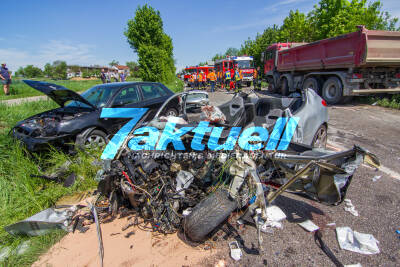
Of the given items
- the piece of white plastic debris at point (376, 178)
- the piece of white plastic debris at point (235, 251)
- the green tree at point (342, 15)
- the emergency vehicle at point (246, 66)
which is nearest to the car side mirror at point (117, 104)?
the piece of white plastic debris at point (235, 251)

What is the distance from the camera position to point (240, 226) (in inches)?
93.8

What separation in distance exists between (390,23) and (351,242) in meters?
38.4

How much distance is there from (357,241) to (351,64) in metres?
7.22

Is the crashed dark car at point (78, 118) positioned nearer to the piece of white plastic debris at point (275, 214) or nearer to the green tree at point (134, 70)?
the piece of white plastic debris at point (275, 214)

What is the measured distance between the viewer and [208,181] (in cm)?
253

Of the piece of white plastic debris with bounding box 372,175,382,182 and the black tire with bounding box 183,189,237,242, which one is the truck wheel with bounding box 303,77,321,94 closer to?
the piece of white plastic debris with bounding box 372,175,382,182

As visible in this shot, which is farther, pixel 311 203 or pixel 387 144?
pixel 387 144

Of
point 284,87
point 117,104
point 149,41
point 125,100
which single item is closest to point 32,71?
point 149,41

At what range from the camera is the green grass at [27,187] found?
238cm

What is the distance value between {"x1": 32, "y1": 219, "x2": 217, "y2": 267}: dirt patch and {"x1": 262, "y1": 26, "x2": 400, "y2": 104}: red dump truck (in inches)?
197

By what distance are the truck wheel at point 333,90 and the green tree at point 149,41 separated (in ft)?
43.6

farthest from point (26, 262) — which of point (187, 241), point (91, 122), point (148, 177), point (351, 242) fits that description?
point (351, 242)

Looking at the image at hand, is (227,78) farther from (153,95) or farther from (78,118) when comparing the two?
(78,118)

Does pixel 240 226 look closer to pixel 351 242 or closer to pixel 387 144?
pixel 351 242
